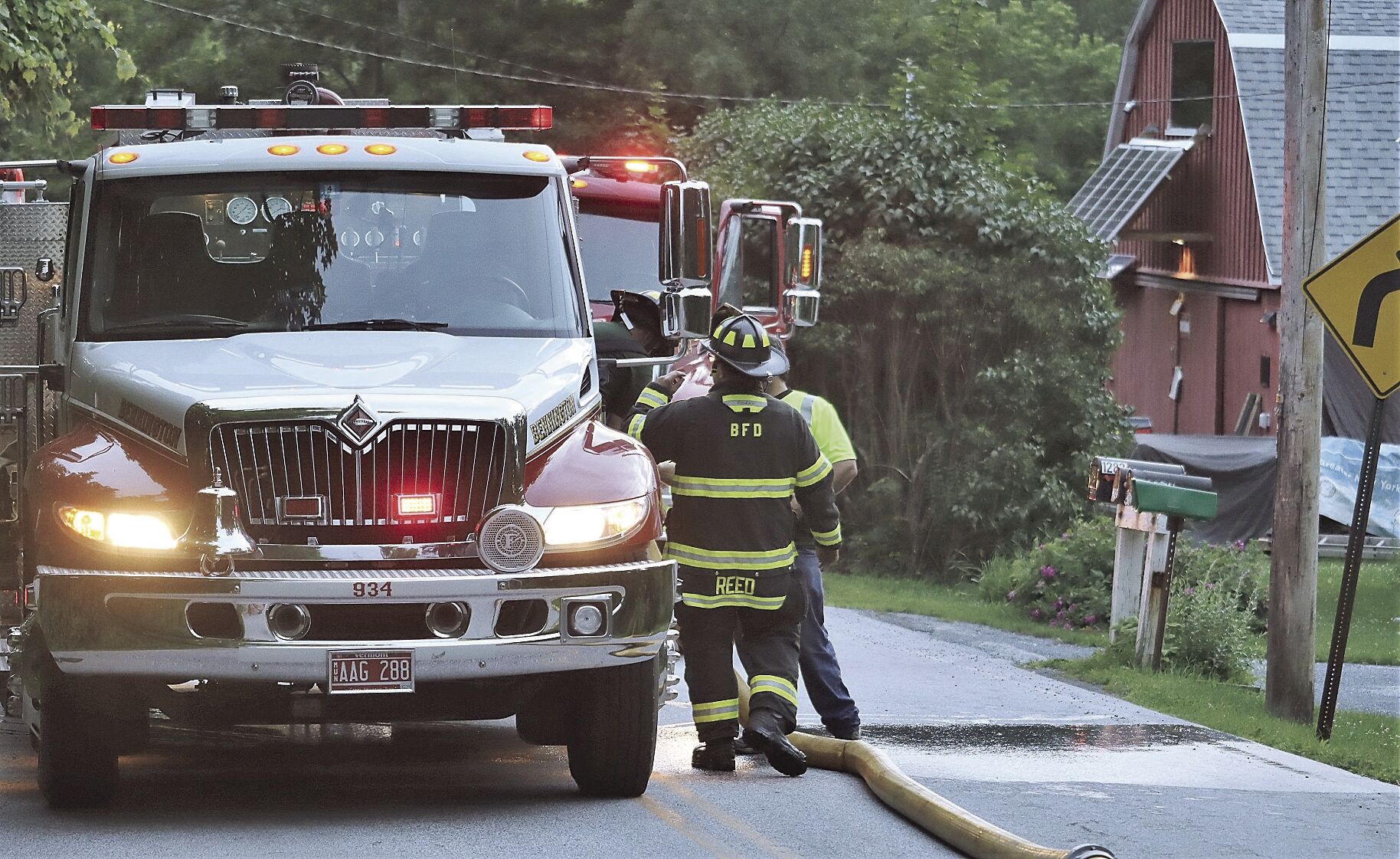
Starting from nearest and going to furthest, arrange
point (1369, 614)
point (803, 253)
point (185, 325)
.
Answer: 1. point (185, 325)
2. point (803, 253)
3. point (1369, 614)

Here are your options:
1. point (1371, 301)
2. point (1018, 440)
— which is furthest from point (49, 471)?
point (1018, 440)

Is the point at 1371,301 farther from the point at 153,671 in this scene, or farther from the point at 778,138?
the point at 778,138

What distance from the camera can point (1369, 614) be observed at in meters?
18.1

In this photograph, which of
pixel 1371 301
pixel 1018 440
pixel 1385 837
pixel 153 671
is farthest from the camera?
pixel 1018 440

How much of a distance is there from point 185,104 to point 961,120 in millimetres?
14875

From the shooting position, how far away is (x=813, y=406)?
962cm

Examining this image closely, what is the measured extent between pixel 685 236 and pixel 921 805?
272 cm

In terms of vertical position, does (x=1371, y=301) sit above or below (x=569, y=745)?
above

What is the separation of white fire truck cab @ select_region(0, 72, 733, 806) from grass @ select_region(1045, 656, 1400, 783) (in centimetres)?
379

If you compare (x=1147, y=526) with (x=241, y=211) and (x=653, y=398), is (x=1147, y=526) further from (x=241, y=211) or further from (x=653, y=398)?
(x=241, y=211)

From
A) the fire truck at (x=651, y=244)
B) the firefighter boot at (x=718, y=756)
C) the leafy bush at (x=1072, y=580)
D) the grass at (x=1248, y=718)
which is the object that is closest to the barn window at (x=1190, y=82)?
the leafy bush at (x=1072, y=580)

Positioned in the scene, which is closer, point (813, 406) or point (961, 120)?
point (813, 406)

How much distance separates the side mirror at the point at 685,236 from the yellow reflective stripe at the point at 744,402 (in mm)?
581

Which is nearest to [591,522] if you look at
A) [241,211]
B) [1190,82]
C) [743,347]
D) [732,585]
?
[732,585]
